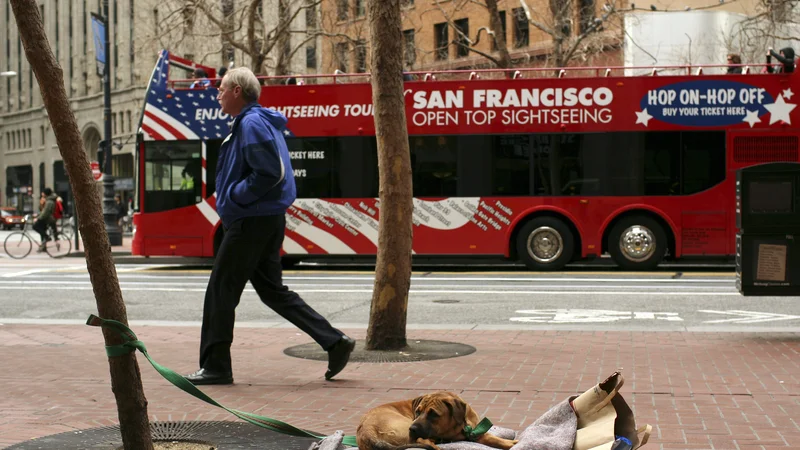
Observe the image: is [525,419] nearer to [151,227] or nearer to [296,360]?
[296,360]

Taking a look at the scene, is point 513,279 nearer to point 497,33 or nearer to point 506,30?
point 497,33

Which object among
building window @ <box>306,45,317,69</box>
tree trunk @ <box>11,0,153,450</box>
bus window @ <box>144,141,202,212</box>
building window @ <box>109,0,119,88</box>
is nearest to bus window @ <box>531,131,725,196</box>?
bus window @ <box>144,141,202,212</box>

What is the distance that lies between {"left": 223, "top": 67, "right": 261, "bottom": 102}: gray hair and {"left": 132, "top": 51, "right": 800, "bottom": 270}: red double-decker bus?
12829 millimetres

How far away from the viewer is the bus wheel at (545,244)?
766 inches

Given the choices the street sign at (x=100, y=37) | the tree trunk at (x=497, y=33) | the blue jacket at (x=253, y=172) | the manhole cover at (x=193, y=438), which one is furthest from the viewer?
the street sign at (x=100, y=37)

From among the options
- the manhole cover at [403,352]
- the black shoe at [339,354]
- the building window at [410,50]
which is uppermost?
the building window at [410,50]

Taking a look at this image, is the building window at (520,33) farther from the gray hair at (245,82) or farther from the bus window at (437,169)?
the gray hair at (245,82)

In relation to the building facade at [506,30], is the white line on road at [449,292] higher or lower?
lower

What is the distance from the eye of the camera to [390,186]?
873cm

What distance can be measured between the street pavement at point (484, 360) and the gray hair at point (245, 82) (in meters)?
1.95

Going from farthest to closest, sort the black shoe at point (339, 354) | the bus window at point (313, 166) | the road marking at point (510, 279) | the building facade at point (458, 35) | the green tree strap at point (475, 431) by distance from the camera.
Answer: the building facade at point (458, 35), the bus window at point (313, 166), the road marking at point (510, 279), the black shoe at point (339, 354), the green tree strap at point (475, 431)

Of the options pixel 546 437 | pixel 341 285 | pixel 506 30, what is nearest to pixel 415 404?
pixel 546 437

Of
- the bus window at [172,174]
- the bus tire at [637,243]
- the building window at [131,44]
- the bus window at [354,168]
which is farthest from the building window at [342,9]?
the building window at [131,44]

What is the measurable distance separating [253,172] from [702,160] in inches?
546
